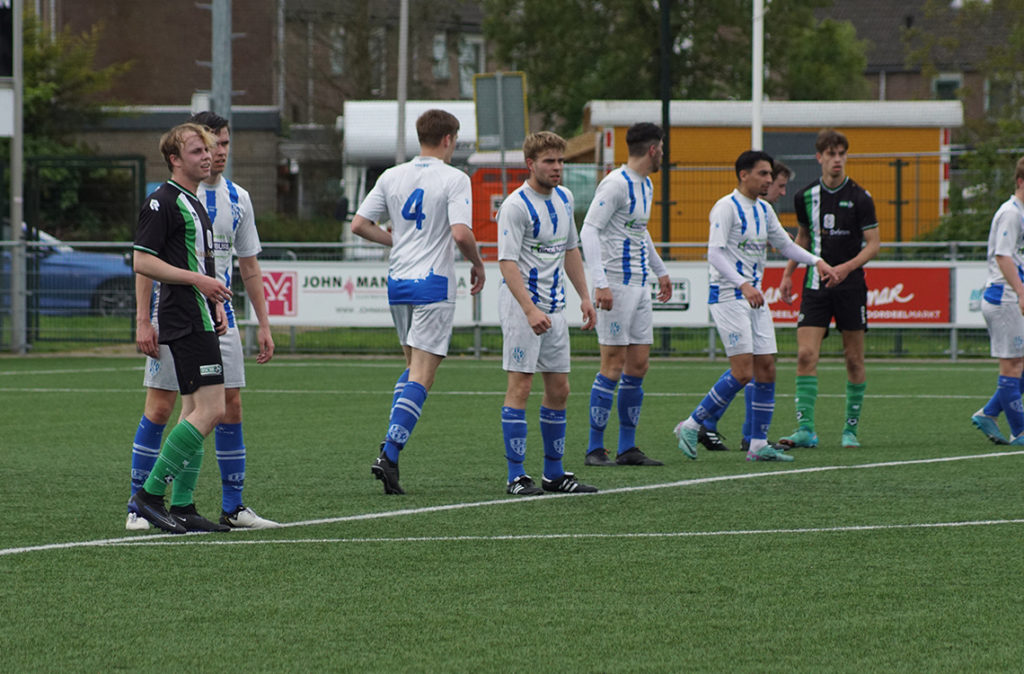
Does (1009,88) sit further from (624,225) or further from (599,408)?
(599,408)

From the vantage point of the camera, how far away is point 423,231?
27.1 feet

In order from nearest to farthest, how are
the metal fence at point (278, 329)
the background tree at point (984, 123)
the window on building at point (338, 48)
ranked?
the metal fence at point (278, 329)
the background tree at point (984, 123)
the window on building at point (338, 48)

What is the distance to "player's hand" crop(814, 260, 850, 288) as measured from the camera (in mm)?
10098

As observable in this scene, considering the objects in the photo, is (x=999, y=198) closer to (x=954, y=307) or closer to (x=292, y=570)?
(x=954, y=307)

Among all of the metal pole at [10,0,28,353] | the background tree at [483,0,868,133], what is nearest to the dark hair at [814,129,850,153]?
the metal pole at [10,0,28,353]

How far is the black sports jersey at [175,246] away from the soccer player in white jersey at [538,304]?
192cm

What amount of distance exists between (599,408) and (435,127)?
7.52 feet

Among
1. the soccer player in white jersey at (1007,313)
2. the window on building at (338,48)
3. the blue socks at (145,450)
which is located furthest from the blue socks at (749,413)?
the window on building at (338,48)

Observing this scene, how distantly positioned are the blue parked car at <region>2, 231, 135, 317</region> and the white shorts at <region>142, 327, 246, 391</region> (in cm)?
1350

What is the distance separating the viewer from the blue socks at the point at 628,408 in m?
9.65

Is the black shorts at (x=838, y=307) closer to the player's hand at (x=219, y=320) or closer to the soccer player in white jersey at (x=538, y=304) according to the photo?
the soccer player in white jersey at (x=538, y=304)

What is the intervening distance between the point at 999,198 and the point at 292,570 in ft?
62.4

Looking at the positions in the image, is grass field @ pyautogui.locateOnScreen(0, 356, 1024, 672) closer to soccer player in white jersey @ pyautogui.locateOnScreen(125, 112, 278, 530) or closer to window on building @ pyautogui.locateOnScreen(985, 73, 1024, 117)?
soccer player in white jersey @ pyautogui.locateOnScreen(125, 112, 278, 530)

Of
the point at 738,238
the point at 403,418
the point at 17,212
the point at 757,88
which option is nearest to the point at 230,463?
the point at 403,418
